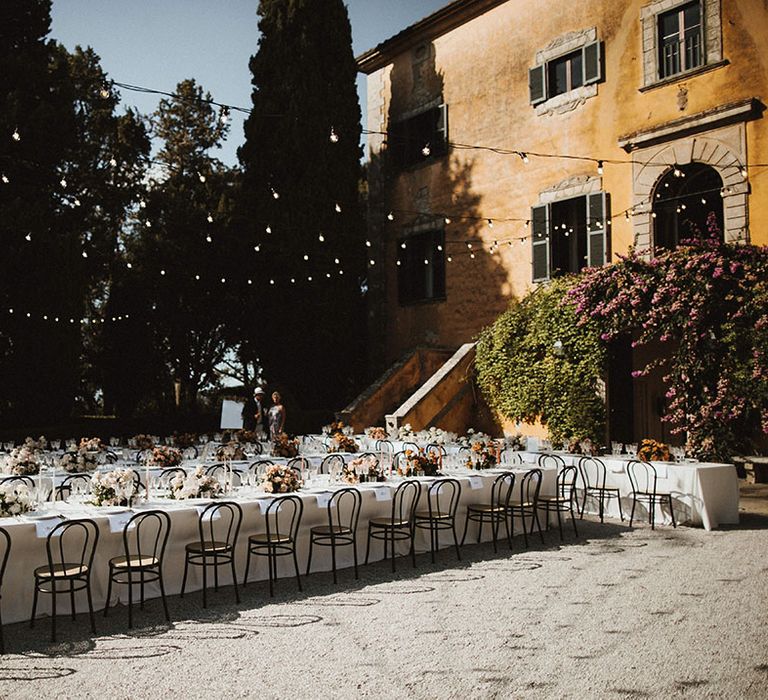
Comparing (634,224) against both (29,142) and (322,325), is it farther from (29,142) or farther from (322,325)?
(29,142)

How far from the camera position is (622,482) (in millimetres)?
9703

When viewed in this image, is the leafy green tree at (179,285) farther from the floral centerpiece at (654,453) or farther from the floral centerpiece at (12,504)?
the floral centerpiece at (12,504)

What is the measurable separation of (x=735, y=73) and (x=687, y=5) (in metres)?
1.69

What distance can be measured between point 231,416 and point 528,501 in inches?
278

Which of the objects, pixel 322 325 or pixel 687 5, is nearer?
pixel 687 5

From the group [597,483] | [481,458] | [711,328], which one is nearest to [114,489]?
[481,458]

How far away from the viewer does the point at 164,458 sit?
9.30 meters

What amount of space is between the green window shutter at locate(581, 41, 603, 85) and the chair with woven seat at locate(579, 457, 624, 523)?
8.02 m

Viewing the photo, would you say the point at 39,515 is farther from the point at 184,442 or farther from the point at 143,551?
the point at 184,442

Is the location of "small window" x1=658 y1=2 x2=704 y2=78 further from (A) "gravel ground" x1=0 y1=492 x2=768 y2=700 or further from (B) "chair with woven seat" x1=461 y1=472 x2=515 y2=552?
(A) "gravel ground" x1=0 y1=492 x2=768 y2=700

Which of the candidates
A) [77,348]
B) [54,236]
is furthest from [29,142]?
[77,348]

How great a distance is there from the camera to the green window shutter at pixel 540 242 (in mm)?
15383

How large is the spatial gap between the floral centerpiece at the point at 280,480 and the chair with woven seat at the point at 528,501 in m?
2.34

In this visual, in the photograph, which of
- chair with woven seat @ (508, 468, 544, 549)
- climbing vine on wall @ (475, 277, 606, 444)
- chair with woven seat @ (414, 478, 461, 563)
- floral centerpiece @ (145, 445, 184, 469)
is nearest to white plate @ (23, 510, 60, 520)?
floral centerpiece @ (145, 445, 184, 469)
